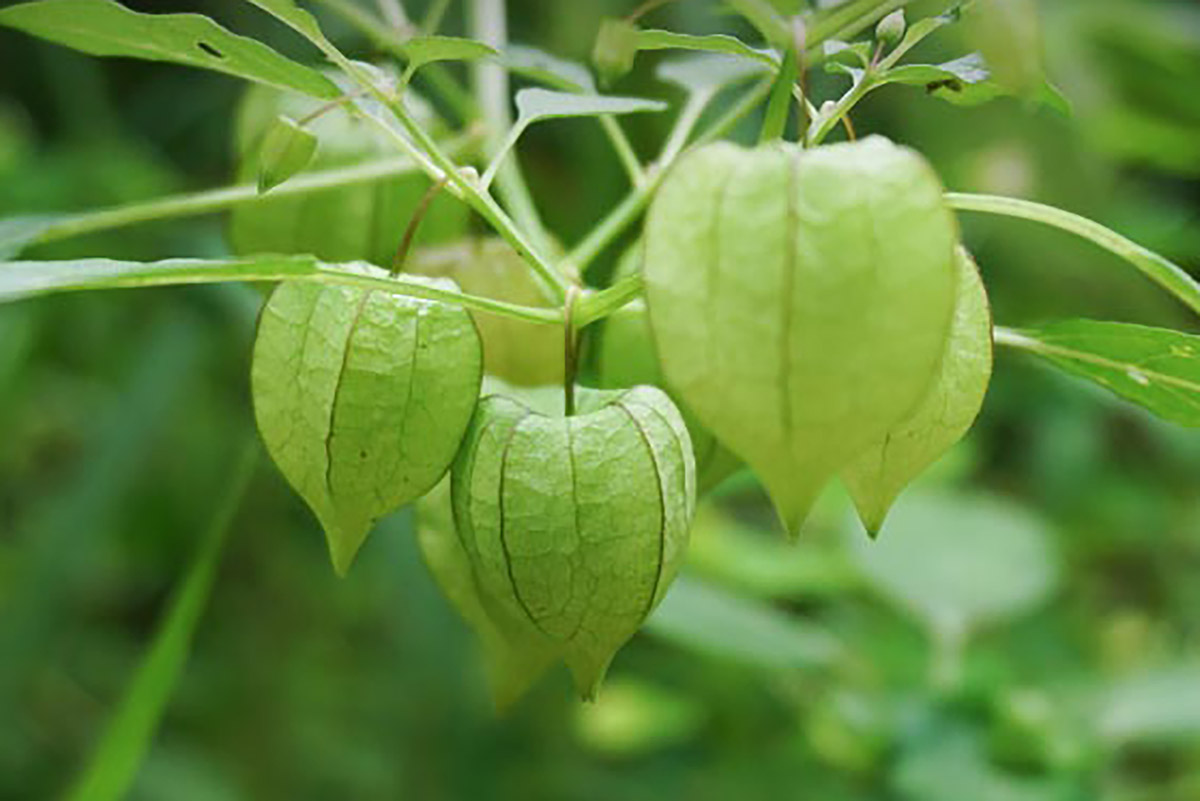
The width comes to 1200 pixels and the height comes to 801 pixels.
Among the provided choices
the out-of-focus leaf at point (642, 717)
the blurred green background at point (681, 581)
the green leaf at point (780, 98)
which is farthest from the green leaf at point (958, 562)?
the green leaf at point (780, 98)

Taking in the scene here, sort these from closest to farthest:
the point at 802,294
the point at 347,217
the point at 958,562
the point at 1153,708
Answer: the point at 802,294
the point at 347,217
the point at 1153,708
the point at 958,562

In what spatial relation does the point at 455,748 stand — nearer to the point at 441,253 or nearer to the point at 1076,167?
the point at 441,253

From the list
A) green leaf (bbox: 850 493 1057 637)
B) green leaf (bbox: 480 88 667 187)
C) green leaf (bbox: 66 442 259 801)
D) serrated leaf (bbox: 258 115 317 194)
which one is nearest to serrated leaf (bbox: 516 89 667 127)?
green leaf (bbox: 480 88 667 187)

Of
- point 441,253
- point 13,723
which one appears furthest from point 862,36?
point 13,723

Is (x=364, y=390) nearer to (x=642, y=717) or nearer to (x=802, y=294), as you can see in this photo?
(x=802, y=294)

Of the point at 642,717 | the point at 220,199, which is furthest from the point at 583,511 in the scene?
the point at 642,717

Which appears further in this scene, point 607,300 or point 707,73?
→ point 707,73

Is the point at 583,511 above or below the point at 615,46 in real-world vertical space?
below
